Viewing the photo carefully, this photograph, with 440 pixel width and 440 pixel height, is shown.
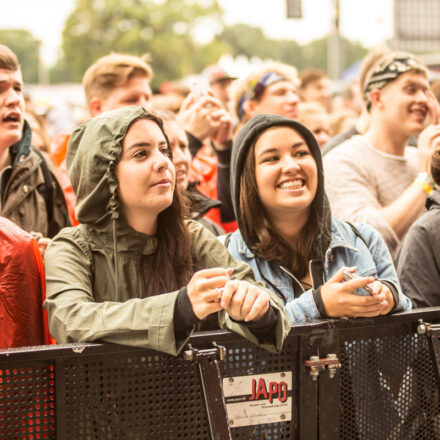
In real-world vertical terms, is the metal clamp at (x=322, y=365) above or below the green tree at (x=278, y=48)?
above

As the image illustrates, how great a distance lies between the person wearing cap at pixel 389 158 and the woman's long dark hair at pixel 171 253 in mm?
1344

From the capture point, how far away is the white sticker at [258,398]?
196cm

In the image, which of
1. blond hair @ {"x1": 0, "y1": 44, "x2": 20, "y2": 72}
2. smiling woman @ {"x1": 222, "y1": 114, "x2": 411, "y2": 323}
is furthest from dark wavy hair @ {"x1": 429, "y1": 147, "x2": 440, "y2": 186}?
blond hair @ {"x1": 0, "y1": 44, "x2": 20, "y2": 72}

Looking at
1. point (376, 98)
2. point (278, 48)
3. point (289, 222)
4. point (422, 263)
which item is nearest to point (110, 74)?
point (376, 98)

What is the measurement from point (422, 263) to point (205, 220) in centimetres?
122

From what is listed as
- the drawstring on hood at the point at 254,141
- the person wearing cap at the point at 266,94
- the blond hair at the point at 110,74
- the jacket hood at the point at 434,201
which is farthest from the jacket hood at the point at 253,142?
the person wearing cap at the point at 266,94

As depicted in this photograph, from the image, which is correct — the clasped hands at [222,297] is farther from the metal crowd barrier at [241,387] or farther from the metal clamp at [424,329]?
the metal clamp at [424,329]

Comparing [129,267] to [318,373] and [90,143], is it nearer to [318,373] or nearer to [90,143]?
[90,143]

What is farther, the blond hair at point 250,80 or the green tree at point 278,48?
the green tree at point 278,48

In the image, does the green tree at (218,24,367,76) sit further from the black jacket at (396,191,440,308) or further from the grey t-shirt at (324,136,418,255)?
the black jacket at (396,191,440,308)

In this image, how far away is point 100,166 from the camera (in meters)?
2.41

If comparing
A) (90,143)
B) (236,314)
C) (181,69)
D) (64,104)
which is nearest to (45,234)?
(90,143)

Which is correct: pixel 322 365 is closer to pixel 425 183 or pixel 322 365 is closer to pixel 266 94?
pixel 425 183

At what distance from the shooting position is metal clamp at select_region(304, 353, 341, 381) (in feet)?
6.51
